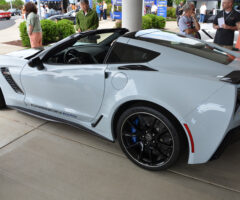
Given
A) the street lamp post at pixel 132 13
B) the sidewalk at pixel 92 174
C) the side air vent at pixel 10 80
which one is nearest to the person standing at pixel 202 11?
the street lamp post at pixel 132 13

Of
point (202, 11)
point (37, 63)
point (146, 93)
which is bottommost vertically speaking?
point (146, 93)

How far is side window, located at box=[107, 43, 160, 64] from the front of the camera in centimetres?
267

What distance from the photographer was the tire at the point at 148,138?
2.52 m

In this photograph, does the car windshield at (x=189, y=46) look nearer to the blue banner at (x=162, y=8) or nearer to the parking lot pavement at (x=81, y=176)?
the parking lot pavement at (x=81, y=176)

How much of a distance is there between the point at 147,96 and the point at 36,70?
1.68 m

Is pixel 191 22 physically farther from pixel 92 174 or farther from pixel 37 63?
pixel 92 174

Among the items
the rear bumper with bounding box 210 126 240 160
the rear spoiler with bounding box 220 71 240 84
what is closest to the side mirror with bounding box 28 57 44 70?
the rear spoiler with bounding box 220 71 240 84

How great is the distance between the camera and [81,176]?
2754mm

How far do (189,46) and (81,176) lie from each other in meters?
1.85

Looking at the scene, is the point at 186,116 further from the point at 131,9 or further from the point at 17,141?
the point at 131,9

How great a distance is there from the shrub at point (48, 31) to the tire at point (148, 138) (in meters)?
9.23

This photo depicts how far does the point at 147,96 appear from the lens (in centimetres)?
248

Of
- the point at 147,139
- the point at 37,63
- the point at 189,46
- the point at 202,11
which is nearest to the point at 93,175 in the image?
the point at 147,139

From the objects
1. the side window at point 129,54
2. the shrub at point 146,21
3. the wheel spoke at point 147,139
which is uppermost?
the shrub at point 146,21
